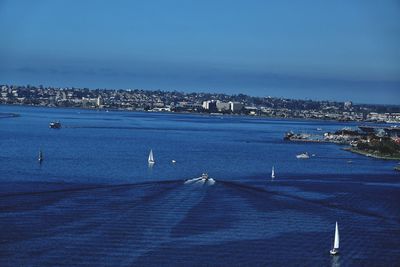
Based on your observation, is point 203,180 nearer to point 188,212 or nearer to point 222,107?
point 188,212

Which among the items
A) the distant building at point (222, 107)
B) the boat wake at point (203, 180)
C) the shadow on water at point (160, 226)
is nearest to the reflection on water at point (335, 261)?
the shadow on water at point (160, 226)

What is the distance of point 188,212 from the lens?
1830 cm

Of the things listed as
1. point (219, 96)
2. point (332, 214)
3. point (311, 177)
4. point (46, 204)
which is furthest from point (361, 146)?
→ point (219, 96)

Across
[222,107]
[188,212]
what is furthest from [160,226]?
[222,107]

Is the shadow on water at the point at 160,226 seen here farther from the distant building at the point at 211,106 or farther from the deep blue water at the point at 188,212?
the distant building at the point at 211,106

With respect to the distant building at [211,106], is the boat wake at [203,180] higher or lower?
lower

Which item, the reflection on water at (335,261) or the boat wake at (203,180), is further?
the boat wake at (203,180)

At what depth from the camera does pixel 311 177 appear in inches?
1128

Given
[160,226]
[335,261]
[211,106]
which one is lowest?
[335,261]

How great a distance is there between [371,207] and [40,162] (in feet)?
47.3

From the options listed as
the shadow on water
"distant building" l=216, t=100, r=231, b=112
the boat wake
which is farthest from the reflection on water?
"distant building" l=216, t=100, r=231, b=112

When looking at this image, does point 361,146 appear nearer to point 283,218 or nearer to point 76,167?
point 76,167

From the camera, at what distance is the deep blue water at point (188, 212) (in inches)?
553

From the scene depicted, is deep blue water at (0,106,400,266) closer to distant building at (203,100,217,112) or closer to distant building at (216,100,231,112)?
distant building at (203,100,217,112)
